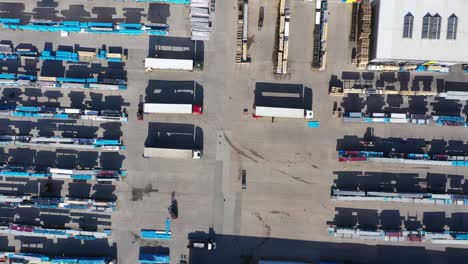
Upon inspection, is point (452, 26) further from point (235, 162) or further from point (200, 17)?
point (235, 162)

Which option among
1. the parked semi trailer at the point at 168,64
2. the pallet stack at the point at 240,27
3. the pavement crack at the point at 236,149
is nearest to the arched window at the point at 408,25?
the pallet stack at the point at 240,27

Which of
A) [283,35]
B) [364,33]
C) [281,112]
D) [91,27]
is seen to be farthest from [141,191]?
[364,33]

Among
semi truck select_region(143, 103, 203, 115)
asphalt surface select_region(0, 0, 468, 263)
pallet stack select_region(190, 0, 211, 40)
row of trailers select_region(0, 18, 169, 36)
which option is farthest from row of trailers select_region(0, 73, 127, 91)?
pallet stack select_region(190, 0, 211, 40)

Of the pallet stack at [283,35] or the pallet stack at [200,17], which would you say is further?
the pallet stack at [200,17]

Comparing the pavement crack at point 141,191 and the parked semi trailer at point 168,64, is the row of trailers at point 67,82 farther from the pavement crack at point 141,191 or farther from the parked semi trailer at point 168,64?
the pavement crack at point 141,191

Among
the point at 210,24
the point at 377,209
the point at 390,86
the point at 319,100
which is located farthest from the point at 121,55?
the point at 377,209

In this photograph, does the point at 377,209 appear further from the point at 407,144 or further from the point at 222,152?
the point at 222,152

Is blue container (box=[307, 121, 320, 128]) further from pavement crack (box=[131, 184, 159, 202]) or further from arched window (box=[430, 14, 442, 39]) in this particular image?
pavement crack (box=[131, 184, 159, 202])
